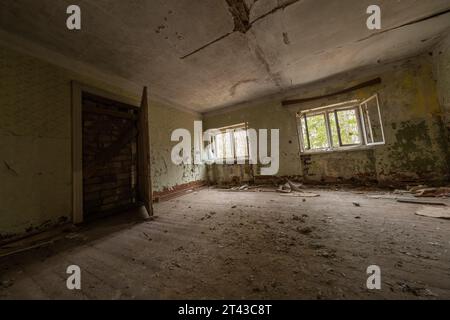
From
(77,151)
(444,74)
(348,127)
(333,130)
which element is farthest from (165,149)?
(444,74)

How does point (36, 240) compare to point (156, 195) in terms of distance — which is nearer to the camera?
point (36, 240)

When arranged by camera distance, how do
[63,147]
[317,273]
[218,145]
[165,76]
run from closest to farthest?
[317,273] < [63,147] < [165,76] < [218,145]

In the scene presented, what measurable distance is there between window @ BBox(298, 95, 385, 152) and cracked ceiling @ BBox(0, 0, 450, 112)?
915 mm

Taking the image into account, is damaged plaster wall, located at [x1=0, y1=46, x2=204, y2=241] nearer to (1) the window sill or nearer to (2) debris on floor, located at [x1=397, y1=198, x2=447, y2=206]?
(1) the window sill

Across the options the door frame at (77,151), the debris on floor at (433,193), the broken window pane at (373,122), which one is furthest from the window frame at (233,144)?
the door frame at (77,151)

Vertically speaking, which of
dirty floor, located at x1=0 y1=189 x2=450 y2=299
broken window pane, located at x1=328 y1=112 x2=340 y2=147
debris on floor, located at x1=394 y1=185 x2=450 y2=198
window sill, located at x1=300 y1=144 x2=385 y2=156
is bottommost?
dirty floor, located at x1=0 y1=189 x2=450 y2=299

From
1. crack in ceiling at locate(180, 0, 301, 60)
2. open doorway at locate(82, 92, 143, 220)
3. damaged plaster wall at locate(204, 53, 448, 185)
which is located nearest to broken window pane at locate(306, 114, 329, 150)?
damaged plaster wall at locate(204, 53, 448, 185)

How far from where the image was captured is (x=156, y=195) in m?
3.70

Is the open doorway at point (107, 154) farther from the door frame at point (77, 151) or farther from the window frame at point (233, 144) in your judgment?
the window frame at point (233, 144)

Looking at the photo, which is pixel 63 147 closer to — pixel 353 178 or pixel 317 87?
pixel 317 87

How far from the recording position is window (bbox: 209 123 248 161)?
525 cm

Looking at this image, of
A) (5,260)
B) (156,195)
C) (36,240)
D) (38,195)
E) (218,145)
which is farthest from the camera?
(218,145)

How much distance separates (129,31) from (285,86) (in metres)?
3.54

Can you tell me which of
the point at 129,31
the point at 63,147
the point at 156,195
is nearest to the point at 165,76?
the point at 129,31
